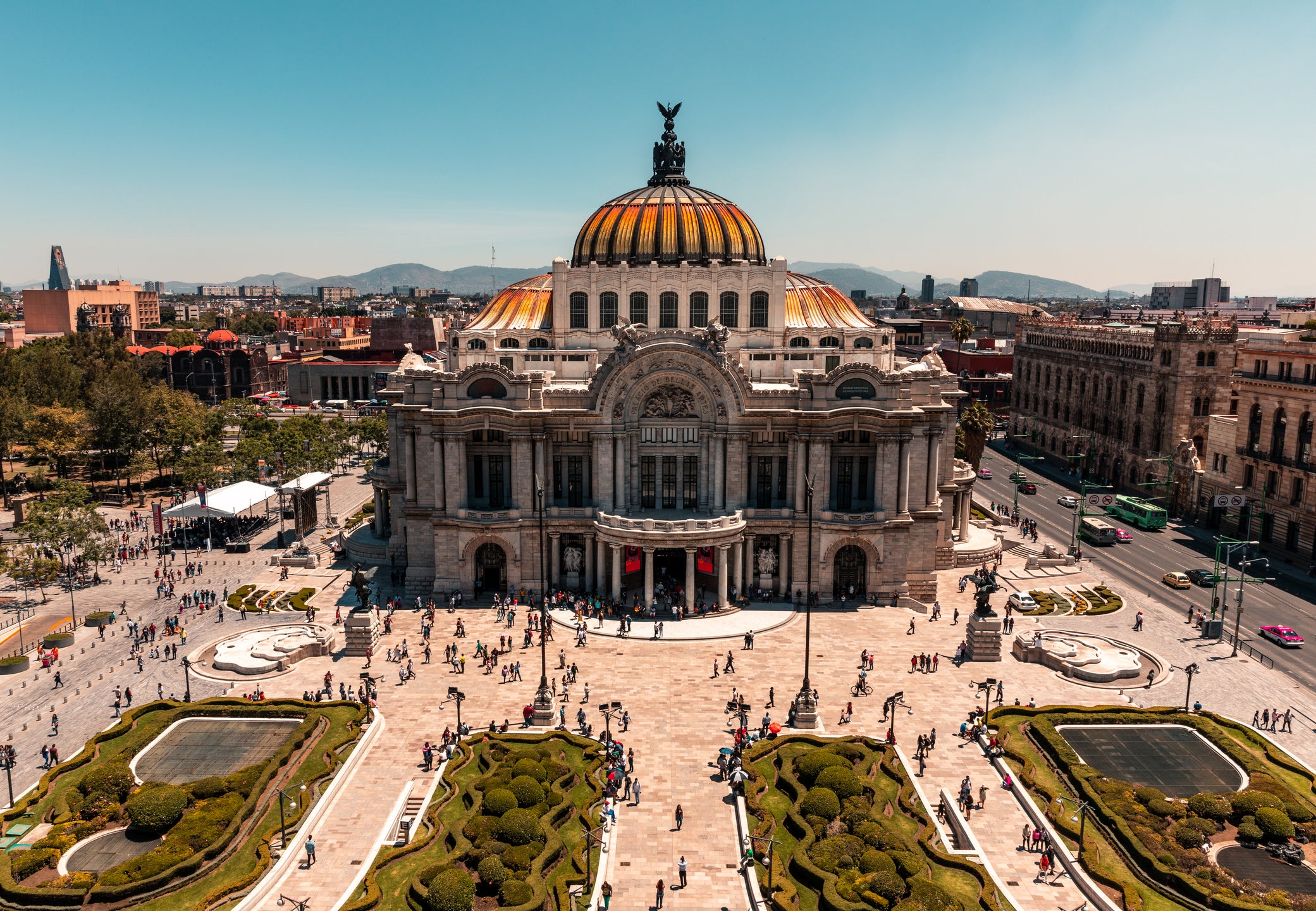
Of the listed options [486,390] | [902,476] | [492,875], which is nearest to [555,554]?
[486,390]

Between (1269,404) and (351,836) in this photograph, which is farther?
(1269,404)

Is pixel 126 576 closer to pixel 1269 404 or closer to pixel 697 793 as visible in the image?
pixel 697 793

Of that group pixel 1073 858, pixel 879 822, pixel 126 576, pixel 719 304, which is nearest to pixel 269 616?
pixel 126 576

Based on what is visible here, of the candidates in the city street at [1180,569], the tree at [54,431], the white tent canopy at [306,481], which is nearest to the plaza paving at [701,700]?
the city street at [1180,569]

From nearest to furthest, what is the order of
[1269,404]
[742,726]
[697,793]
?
[697,793], [742,726], [1269,404]

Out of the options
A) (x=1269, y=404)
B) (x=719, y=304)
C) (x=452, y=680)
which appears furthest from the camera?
(x=1269, y=404)
